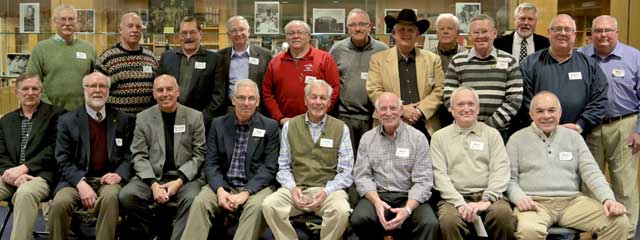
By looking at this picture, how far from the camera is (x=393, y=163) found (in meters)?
4.23

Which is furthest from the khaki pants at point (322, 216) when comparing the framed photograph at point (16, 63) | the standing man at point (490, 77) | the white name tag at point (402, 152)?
the framed photograph at point (16, 63)

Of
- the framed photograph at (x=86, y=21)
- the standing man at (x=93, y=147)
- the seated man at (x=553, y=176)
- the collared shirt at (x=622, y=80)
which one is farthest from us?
the framed photograph at (x=86, y=21)

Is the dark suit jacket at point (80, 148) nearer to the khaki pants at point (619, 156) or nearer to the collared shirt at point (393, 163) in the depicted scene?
the collared shirt at point (393, 163)

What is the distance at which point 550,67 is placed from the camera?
4613 mm

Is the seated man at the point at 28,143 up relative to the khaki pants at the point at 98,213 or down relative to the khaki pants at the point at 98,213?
up

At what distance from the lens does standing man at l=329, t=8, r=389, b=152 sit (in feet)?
16.1

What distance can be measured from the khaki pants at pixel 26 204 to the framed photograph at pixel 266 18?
2.49 m

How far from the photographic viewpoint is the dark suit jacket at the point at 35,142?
15.0ft

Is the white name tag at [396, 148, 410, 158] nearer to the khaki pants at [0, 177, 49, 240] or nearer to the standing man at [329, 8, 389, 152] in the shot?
the standing man at [329, 8, 389, 152]

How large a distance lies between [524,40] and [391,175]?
1.75 m

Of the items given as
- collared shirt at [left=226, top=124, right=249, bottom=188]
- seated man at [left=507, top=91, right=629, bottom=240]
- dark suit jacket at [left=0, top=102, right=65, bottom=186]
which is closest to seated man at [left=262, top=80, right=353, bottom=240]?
collared shirt at [left=226, top=124, right=249, bottom=188]

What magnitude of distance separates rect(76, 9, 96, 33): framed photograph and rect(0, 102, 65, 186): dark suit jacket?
59.4 inches

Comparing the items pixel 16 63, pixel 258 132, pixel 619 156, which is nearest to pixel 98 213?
pixel 258 132

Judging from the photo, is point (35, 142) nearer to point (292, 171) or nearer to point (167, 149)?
point (167, 149)
